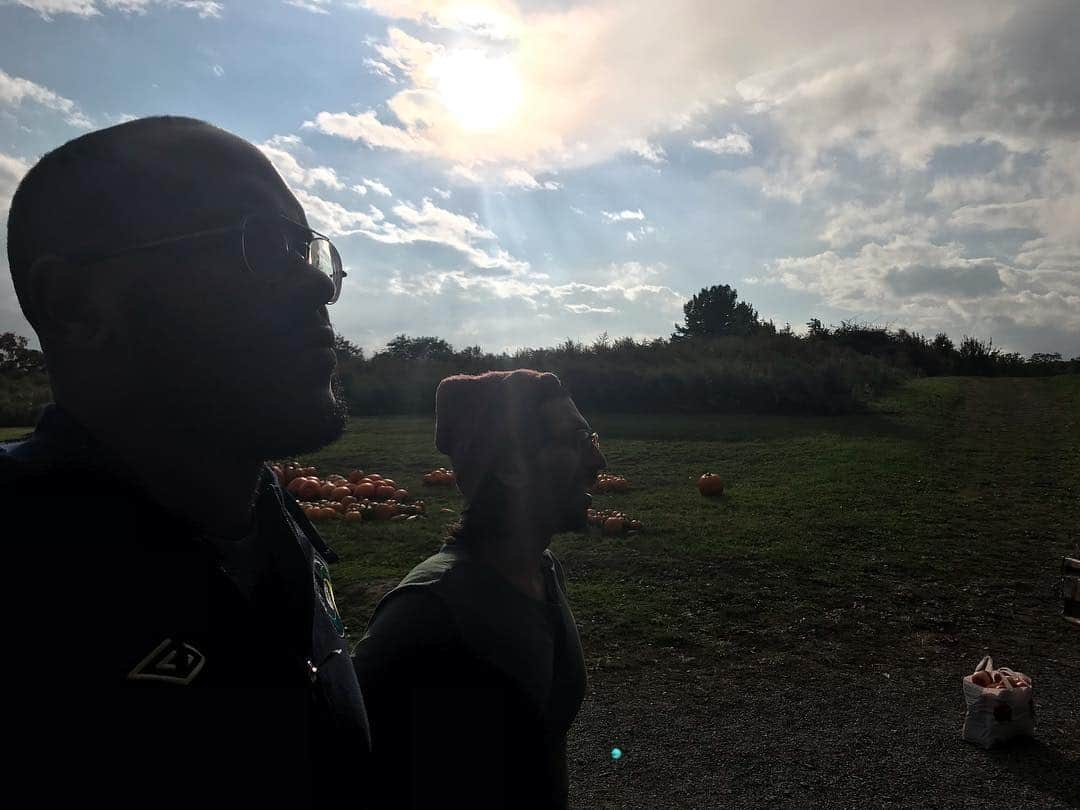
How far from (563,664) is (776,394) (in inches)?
838

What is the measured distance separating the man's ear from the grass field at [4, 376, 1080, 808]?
167 inches

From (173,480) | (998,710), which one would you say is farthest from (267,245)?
(998,710)

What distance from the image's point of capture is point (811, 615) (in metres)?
7.80

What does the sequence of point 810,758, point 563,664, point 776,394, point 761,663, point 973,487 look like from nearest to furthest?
point 563,664, point 810,758, point 761,663, point 973,487, point 776,394

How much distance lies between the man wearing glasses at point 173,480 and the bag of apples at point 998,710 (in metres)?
5.10

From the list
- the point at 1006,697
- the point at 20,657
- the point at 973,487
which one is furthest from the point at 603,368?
the point at 20,657

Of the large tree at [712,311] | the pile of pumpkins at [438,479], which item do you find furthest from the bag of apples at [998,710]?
the large tree at [712,311]

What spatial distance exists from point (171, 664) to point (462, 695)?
113cm

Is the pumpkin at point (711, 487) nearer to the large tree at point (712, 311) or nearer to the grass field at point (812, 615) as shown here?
the grass field at point (812, 615)

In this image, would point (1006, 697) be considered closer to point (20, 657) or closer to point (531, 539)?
point (531, 539)

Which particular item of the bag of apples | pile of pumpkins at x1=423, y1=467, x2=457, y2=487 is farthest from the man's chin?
pile of pumpkins at x1=423, y1=467, x2=457, y2=487

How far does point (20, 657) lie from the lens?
3.53ft

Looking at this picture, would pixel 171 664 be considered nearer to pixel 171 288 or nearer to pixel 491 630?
pixel 171 288

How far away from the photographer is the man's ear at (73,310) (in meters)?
1.40
